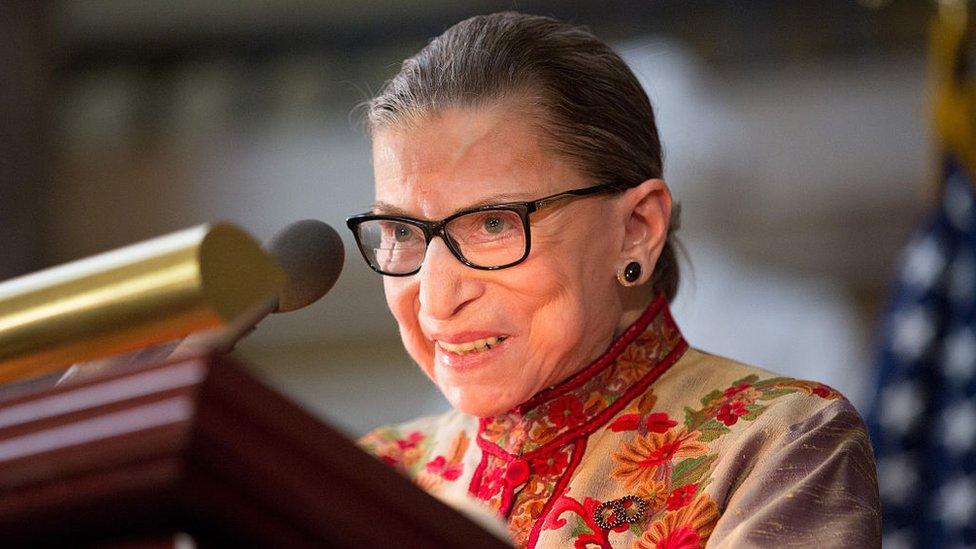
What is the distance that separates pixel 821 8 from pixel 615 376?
643cm

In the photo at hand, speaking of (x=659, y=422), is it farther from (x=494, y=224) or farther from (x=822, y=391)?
(x=494, y=224)

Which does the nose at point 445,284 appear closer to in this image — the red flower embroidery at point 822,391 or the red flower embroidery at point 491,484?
the red flower embroidery at point 491,484

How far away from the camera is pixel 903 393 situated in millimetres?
3449

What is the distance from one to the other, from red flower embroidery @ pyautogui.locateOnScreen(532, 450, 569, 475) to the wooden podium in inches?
40.6

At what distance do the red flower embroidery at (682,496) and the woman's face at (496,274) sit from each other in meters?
0.23

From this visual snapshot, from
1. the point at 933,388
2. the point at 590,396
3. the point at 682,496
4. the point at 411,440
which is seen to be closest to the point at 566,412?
the point at 590,396

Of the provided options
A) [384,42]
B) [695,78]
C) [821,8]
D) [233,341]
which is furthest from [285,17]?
[233,341]

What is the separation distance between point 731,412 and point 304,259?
0.60 meters

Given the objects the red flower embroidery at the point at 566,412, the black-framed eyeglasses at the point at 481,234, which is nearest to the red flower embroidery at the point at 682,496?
the red flower embroidery at the point at 566,412

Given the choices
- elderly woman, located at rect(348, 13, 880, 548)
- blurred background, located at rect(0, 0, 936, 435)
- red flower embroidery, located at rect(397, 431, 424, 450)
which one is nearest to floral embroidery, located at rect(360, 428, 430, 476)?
red flower embroidery, located at rect(397, 431, 424, 450)

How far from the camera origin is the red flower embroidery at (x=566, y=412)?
1.66m

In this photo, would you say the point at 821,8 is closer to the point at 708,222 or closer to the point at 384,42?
the point at 708,222

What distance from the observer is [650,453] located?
156 centimetres

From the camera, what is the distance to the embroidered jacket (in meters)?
1.33
